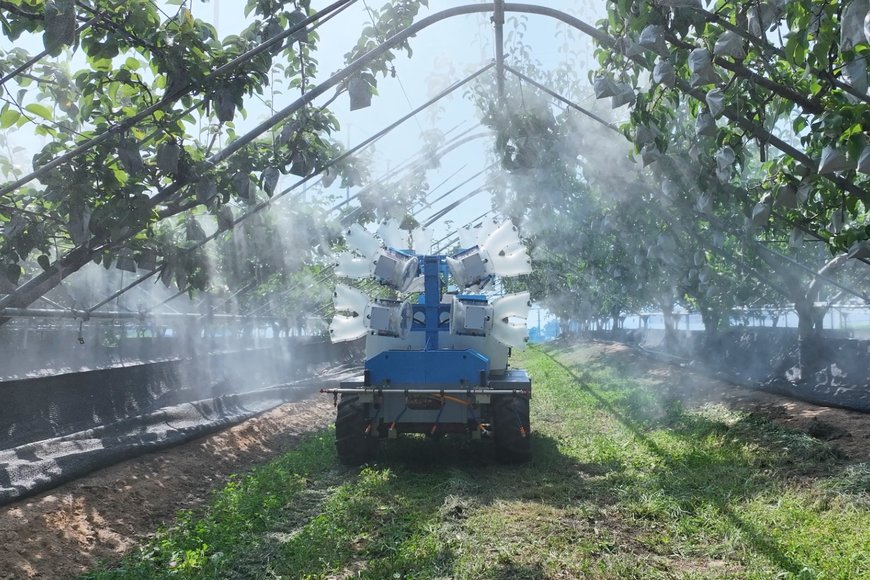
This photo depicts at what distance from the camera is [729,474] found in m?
8.64

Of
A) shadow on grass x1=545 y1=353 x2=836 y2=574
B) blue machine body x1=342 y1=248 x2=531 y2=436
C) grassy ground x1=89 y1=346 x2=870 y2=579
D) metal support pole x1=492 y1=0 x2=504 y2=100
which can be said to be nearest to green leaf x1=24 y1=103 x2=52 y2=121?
grassy ground x1=89 y1=346 x2=870 y2=579

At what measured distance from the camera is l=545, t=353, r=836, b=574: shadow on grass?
6180 millimetres

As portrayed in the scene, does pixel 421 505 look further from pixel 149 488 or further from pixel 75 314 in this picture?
pixel 75 314

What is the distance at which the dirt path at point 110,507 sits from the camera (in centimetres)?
621

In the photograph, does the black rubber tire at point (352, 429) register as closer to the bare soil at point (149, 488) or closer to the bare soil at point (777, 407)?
the bare soil at point (149, 488)

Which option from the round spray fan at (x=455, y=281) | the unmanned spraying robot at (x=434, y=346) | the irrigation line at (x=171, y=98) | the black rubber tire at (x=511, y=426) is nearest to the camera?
the irrigation line at (x=171, y=98)

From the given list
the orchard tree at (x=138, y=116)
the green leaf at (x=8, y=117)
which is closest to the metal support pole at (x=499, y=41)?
the orchard tree at (x=138, y=116)

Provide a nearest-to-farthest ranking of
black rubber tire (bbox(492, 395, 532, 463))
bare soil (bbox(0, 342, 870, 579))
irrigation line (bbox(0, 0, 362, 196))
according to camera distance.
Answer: bare soil (bbox(0, 342, 870, 579)), irrigation line (bbox(0, 0, 362, 196)), black rubber tire (bbox(492, 395, 532, 463))

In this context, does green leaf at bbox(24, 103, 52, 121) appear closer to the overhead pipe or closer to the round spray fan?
the overhead pipe

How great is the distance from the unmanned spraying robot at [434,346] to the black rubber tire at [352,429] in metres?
0.01

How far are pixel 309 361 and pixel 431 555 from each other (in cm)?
2338

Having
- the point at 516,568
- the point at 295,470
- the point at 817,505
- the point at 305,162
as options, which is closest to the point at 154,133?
the point at 305,162

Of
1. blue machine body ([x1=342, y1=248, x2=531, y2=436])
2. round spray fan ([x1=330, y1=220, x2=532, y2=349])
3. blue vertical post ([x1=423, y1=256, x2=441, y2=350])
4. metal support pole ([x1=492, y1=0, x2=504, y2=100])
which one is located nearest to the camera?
metal support pole ([x1=492, y1=0, x2=504, y2=100])

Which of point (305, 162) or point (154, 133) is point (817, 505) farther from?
point (154, 133)
